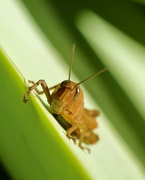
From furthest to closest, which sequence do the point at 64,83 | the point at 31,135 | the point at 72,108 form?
the point at 72,108
the point at 64,83
the point at 31,135

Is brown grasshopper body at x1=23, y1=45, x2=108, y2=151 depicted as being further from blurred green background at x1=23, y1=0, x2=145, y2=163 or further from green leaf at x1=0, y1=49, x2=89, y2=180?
green leaf at x1=0, y1=49, x2=89, y2=180

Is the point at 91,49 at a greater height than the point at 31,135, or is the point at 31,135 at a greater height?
the point at 91,49

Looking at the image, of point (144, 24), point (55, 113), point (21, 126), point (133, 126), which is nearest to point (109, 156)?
point (55, 113)

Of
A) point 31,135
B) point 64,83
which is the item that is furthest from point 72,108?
point 31,135

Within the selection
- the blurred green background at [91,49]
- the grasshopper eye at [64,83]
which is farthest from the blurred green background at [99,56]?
the grasshopper eye at [64,83]

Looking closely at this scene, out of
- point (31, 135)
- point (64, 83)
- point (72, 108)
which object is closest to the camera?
point (31, 135)

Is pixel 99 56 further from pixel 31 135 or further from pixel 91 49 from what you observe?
pixel 31 135
